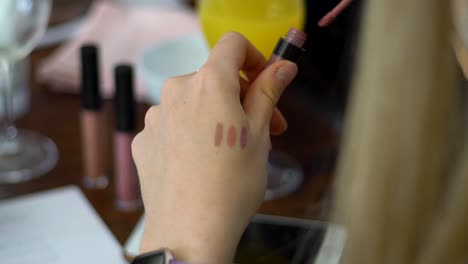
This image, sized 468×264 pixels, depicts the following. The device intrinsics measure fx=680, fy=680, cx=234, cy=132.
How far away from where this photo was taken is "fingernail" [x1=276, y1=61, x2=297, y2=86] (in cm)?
41

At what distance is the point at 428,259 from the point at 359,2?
0.16 m

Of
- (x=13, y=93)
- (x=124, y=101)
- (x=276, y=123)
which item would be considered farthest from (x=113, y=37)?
(x=276, y=123)

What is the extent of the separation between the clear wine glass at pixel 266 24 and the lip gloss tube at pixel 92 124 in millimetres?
107

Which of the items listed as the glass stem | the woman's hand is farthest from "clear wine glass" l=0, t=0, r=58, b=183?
the woman's hand

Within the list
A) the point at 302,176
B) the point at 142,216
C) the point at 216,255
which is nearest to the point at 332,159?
the point at 302,176

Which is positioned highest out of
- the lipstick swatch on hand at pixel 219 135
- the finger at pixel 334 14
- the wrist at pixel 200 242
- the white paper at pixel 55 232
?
the finger at pixel 334 14

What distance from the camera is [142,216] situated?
1.94 ft

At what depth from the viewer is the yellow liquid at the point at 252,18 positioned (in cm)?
53

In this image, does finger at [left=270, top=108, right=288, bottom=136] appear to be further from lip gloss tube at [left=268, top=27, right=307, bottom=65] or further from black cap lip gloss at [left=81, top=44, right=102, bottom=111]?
black cap lip gloss at [left=81, top=44, right=102, bottom=111]

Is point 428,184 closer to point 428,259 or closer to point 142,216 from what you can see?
point 428,259

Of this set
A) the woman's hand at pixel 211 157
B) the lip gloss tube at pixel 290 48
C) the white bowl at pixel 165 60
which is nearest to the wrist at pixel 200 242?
the woman's hand at pixel 211 157

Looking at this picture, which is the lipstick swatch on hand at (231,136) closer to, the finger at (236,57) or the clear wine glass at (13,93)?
the finger at (236,57)

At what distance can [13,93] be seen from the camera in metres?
0.73

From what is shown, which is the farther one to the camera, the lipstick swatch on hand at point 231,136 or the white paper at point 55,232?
the white paper at point 55,232
